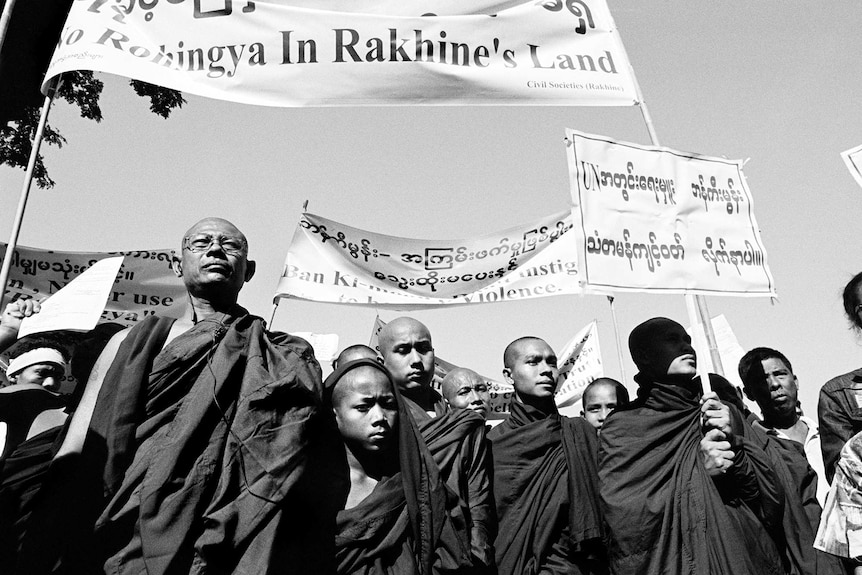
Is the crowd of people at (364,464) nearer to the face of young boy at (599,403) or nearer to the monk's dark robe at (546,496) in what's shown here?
the monk's dark robe at (546,496)

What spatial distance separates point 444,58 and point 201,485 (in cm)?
297

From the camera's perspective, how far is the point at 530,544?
4.27 metres

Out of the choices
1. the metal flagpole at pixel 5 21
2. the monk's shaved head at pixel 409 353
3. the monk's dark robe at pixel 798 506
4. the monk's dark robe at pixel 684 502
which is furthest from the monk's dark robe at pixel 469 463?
the metal flagpole at pixel 5 21

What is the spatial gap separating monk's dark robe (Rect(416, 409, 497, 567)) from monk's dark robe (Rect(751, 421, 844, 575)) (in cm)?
152

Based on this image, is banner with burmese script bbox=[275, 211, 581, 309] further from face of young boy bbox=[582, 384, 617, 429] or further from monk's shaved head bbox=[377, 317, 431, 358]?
monk's shaved head bbox=[377, 317, 431, 358]

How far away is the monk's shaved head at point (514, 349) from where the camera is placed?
4842mm

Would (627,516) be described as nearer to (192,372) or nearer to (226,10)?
(192,372)

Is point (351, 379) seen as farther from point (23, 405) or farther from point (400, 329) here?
point (23, 405)

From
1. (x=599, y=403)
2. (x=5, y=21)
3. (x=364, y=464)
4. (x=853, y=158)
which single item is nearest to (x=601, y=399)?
(x=599, y=403)

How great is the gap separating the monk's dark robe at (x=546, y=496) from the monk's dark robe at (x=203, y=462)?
174cm

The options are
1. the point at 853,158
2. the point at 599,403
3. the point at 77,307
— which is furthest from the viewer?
the point at 599,403

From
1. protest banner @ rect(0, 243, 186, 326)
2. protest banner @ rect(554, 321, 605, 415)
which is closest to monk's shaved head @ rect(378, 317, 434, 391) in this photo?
protest banner @ rect(0, 243, 186, 326)

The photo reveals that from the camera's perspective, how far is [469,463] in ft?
12.1

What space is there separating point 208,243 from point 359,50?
1.92 m
